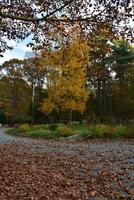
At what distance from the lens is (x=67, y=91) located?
36844 mm

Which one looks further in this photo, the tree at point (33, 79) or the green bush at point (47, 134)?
the tree at point (33, 79)

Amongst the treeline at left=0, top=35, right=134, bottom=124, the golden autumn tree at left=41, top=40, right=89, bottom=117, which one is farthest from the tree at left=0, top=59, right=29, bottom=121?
the golden autumn tree at left=41, top=40, right=89, bottom=117

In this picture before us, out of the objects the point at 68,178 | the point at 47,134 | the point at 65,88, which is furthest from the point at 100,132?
the point at 68,178

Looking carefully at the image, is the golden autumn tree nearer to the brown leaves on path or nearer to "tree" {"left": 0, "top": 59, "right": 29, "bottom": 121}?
"tree" {"left": 0, "top": 59, "right": 29, "bottom": 121}

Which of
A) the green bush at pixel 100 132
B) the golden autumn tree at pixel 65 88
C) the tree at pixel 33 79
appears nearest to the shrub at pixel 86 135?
the green bush at pixel 100 132

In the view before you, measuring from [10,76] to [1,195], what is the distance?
5054 centimetres

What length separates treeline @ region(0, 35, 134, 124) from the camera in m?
36.1

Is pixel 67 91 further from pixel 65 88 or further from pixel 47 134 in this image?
pixel 47 134

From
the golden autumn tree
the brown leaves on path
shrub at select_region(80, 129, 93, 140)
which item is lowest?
the brown leaves on path

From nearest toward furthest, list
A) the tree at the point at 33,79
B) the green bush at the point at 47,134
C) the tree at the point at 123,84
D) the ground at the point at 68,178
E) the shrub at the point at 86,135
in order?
1. the ground at the point at 68,178
2. the shrub at the point at 86,135
3. the green bush at the point at 47,134
4. the tree at the point at 123,84
5. the tree at the point at 33,79

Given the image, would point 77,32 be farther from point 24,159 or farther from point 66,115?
point 66,115

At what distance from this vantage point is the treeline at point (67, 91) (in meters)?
36.1

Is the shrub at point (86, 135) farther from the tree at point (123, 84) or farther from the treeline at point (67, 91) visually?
the tree at point (123, 84)

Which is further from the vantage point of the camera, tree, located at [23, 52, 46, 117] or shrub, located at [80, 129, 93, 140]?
tree, located at [23, 52, 46, 117]
